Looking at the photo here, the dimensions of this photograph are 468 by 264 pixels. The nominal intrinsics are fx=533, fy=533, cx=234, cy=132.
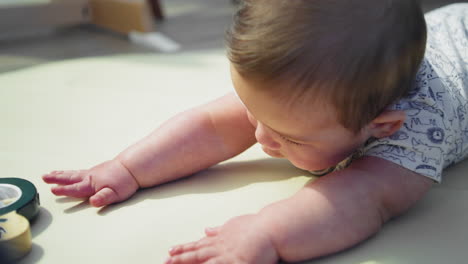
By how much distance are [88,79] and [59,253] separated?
0.72m

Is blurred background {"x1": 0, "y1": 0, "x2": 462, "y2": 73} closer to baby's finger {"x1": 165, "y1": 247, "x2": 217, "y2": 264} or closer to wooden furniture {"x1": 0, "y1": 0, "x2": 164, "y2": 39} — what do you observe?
wooden furniture {"x1": 0, "y1": 0, "x2": 164, "y2": 39}

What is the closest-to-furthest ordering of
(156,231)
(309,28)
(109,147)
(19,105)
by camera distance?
(309,28)
(156,231)
(109,147)
(19,105)

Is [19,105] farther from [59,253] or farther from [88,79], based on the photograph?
[59,253]

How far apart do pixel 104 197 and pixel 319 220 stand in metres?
0.30

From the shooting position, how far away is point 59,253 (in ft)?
2.06

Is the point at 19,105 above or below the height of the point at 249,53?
below

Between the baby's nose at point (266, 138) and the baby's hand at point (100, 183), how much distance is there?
20cm

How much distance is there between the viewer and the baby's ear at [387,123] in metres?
0.62

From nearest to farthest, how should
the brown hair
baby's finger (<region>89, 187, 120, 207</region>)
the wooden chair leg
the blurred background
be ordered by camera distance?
the brown hair
baby's finger (<region>89, 187, 120, 207</region>)
the blurred background
the wooden chair leg

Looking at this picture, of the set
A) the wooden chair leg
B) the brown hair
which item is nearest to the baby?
the brown hair

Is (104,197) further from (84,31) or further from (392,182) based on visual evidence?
(84,31)

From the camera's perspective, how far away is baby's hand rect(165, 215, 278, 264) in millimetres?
559

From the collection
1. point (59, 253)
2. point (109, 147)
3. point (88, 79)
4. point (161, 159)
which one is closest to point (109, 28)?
point (88, 79)

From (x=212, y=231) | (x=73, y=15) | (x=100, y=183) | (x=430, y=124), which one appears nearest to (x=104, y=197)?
(x=100, y=183)
